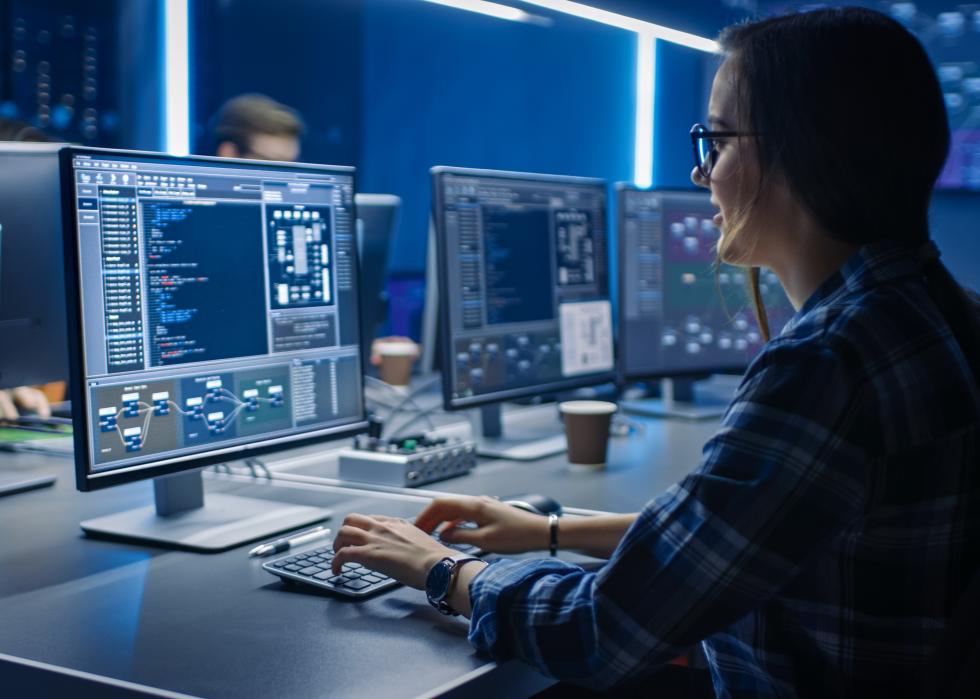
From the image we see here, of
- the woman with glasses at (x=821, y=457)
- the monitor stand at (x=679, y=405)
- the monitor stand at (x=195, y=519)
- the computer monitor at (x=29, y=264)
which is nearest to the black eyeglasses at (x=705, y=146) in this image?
the woman with glasses at (x=821, y=457)

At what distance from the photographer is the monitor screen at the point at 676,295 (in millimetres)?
2305

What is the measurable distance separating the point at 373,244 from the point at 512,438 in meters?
0.71

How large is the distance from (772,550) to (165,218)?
2.89 ft

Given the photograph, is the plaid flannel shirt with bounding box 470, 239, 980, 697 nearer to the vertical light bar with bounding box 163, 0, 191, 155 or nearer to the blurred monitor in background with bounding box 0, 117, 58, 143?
the blurred monitor in background with bounding box 0, 117, 58, 143

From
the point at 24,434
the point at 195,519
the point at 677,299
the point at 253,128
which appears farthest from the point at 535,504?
the point at 253,128

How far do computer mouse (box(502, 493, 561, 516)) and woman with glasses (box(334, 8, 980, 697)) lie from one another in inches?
16.0

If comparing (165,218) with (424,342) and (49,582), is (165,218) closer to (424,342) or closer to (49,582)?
(49,582)

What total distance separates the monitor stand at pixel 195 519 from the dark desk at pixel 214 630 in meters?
0.02

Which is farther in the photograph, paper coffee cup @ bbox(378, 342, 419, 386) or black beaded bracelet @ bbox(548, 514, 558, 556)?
paper coffee cup @ bbox(378, 342, 419, 386)

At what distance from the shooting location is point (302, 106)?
4160 mm

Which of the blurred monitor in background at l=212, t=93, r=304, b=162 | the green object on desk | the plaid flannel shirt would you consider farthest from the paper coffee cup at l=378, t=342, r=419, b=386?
the plaid flannel shirt

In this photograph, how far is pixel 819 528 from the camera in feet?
2.76

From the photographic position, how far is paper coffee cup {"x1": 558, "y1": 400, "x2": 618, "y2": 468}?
73.0 inches

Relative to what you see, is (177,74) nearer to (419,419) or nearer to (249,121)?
(249,121)
